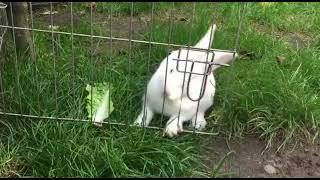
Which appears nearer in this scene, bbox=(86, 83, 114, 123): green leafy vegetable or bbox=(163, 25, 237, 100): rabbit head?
bbox=(163, 25, 237, 100): rabbit head

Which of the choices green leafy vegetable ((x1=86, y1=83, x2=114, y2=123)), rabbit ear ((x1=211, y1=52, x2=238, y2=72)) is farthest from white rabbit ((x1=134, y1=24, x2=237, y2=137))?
green leafy vegetable ((x1=86, y1=83, x2=114, y2=123))

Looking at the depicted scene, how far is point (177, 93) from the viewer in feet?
9.89

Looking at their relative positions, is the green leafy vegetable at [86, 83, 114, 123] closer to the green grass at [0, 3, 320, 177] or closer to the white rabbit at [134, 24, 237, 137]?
the green grass at [0, 3, 320, 177]

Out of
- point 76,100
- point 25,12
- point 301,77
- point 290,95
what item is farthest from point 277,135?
point 25,12

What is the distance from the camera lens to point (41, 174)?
2.84 meters

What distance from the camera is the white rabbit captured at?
3016 millimetres

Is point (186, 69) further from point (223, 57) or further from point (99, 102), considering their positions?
point (99, 102)

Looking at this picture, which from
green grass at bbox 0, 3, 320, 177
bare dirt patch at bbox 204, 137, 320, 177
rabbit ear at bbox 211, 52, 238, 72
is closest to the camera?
green grass at bbox 0, 3, 320, 177

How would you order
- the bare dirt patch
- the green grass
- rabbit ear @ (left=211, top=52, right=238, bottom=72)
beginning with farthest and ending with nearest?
rabbit ear @ (left=211, top=52, right=238, bottom=72), the bare dirt patch, the green grass

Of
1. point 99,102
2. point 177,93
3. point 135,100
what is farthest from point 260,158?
point 99,102

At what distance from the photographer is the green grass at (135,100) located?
2.86 metres

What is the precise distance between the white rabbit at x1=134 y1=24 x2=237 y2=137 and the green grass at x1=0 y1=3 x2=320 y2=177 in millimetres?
87

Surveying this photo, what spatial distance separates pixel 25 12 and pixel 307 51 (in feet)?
6.43

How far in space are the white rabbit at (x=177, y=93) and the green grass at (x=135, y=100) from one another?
87mm
